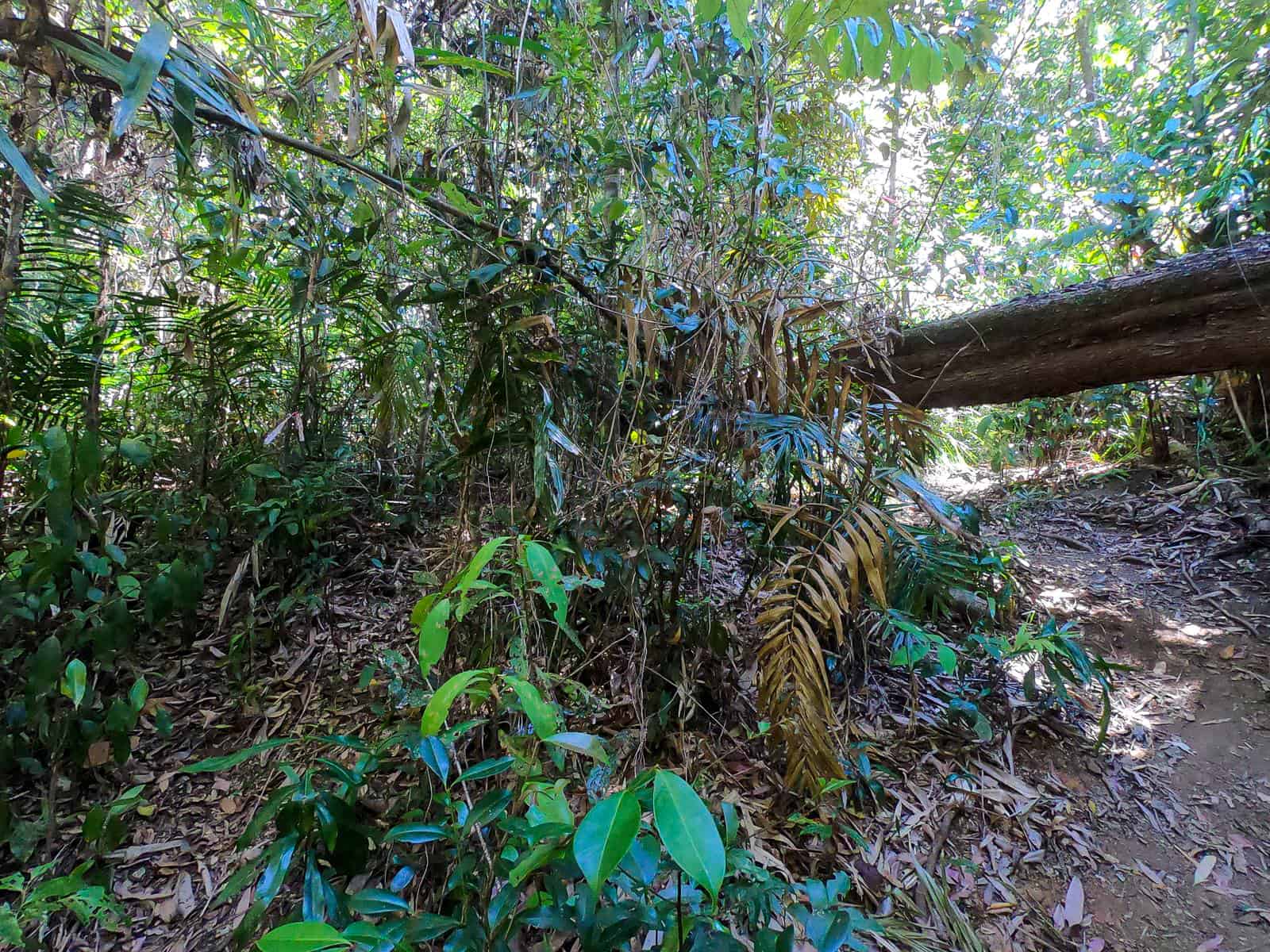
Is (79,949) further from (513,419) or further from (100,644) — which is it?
(513,419)

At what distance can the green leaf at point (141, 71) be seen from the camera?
79 centimetres

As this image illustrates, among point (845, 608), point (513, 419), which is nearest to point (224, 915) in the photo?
point (513, 419)

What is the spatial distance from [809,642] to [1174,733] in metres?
1.45

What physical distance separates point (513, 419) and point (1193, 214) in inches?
153

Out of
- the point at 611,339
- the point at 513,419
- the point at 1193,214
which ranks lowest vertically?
the point at 513,419

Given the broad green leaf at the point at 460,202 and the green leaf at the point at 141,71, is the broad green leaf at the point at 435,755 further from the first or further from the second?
the broad green leaf at the point at 460,202

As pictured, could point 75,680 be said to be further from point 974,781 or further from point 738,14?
point 974,781

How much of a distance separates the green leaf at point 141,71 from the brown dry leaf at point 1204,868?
8.34 ft

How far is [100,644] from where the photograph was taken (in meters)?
1.46

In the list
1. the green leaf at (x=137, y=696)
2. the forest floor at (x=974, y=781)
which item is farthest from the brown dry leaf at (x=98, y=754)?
the green leaf at (x=137, y=696)

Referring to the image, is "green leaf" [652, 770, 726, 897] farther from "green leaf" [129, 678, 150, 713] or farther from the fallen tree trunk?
the fallen tree trunk

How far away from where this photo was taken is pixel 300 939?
0.70 meters

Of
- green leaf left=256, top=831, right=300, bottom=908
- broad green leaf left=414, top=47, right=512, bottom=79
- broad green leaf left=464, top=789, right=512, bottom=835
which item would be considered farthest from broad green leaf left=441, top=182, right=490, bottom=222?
green leaf left=256, top=831, right=300, bottom=908

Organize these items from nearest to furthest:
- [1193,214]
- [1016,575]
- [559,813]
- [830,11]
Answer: [559,813]
[830,11]
[1016,575]
[1193,214]
